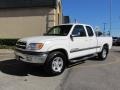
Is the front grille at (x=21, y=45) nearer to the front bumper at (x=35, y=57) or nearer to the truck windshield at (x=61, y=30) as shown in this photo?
the front bumper at (x=35, y=57)

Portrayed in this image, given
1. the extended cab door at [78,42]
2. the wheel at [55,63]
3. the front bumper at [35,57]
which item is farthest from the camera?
the extended cab door at [78,42]

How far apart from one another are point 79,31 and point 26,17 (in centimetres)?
1151

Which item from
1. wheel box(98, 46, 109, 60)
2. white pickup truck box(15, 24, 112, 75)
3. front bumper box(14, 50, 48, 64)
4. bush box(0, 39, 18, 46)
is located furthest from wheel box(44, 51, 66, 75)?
bush box(0, 39, 18, 46)

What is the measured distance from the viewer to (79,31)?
1045 centimetres

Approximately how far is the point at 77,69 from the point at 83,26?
6.55 feet

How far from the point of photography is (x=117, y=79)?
8.38 m

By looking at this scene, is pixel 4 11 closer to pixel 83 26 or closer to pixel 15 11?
pixel 15 11

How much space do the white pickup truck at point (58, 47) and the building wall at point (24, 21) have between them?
9.83 metres

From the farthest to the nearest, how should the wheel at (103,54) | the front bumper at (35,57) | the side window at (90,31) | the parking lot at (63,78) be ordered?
the wheel at (103,54) < the side window at (90,31) < the front bumper at (35,57) < the parking lot at (63,78)

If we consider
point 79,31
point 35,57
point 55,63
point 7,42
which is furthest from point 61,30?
point 7,42

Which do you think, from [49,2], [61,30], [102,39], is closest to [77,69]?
[61,30]

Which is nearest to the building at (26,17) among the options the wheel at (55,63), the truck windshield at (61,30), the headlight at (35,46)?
the truck windshield at (61,30)

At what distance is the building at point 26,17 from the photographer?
20.6m

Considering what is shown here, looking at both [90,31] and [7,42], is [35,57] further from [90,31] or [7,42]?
[7,42]
